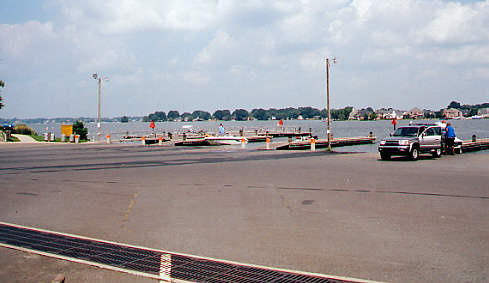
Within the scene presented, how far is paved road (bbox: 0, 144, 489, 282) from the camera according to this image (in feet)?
19.9

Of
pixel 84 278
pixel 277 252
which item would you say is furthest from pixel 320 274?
pixel 84 278

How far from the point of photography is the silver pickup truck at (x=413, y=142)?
78.1ft

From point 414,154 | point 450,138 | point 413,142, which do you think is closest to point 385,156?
point 414,154

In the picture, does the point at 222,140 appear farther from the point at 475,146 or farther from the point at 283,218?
the point at 283,218

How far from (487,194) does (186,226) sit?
8593mm

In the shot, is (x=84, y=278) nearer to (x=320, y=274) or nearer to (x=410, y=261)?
(x=320, y=274)

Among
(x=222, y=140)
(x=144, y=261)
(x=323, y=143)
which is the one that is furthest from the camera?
Result: (x=323, y=143)

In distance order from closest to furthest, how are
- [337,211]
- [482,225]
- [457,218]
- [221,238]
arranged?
[221,238] → [482,225] → [457,218] → [337,211]

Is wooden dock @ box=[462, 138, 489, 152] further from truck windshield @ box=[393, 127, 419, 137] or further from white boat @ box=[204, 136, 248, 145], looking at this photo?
white boat @ box=[204, 136, 248, 145]

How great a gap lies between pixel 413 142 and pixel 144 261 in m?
20.9

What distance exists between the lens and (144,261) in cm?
624

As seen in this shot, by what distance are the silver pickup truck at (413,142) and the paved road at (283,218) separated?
263 inches

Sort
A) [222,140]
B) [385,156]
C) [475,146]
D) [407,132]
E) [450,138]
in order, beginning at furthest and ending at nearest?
[222,140] < [475,146] < [450,138] < [407,132] < [385,156]

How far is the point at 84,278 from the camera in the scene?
18.1 feet
